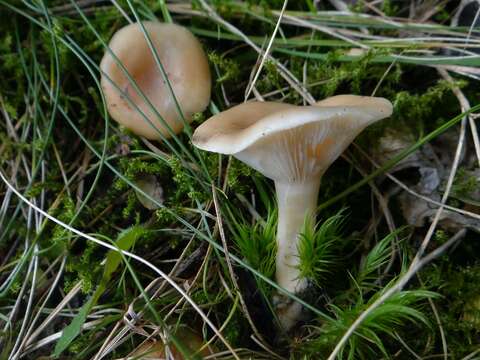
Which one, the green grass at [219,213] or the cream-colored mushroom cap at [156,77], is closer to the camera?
the green grass at [219,213]

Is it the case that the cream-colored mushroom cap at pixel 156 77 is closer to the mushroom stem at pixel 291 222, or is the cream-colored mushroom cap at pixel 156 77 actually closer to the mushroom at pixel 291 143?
the mushroom at pixel 291 143

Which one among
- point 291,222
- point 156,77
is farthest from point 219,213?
point 156,77

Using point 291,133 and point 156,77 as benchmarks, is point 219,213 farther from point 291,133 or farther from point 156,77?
point 156,77

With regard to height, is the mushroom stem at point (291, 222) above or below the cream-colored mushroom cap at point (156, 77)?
below

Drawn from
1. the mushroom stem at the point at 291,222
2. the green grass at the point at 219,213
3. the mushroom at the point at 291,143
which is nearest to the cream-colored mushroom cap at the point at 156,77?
the green grass at the point at 219,213

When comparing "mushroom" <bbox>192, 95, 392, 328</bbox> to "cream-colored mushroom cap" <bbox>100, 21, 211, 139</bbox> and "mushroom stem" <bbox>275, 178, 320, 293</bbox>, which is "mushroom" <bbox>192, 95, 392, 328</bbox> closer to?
"mushroom stem" <bbox>275, 178, 320, 293</bbox>

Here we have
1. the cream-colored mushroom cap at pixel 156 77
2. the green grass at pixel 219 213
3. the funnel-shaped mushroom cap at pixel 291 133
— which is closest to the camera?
the funnel-shaped mushroom cap at pixel 291 133

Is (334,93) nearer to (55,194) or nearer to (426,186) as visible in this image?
(426,186)

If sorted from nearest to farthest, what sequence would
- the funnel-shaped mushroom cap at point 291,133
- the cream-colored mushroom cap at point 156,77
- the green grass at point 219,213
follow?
the funnel-shaped mushroom cap at point 291,133
the green grass at point 219,213
the cream-colored mushroom cap at point 156,77
